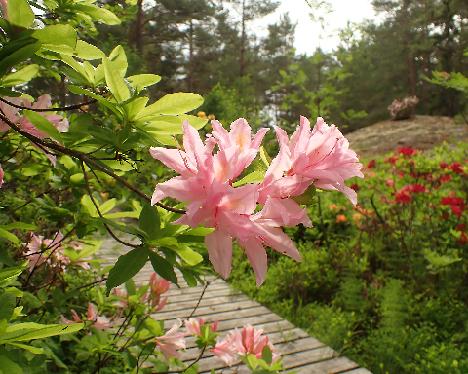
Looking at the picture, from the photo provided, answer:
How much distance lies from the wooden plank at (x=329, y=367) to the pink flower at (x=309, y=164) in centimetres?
249

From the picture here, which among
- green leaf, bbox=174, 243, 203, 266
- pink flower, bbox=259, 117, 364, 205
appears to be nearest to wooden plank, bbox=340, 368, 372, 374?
green leaf, bbox=174, 243, 203, 266

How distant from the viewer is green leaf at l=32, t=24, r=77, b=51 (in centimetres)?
59

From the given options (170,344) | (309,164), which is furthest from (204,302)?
(309,164)

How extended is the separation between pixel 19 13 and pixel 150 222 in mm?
349

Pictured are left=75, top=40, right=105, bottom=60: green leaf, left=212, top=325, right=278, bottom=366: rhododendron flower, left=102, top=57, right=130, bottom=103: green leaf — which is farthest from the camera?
left=212, top=325, right=278, bottom=366: rhododendron flower

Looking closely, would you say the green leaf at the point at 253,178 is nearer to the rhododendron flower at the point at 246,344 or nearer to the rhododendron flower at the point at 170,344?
the rhododendron flower at the point at 246,344

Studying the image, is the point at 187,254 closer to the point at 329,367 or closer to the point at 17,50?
the point at 17,50

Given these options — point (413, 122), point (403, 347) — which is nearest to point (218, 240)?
point (403, 347)

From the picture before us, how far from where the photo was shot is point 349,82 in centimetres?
2652

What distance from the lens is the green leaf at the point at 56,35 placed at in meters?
0.59

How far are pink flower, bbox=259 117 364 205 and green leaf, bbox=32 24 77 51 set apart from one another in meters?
0.32

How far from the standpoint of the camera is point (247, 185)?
1.74 feet

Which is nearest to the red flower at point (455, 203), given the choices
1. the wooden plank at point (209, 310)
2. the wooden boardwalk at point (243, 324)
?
the wooden boardwalk at point (243, 324)

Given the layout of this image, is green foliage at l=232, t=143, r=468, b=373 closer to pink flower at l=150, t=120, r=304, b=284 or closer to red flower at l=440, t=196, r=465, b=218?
red flower at l=440, t=196, r=465, b=218
